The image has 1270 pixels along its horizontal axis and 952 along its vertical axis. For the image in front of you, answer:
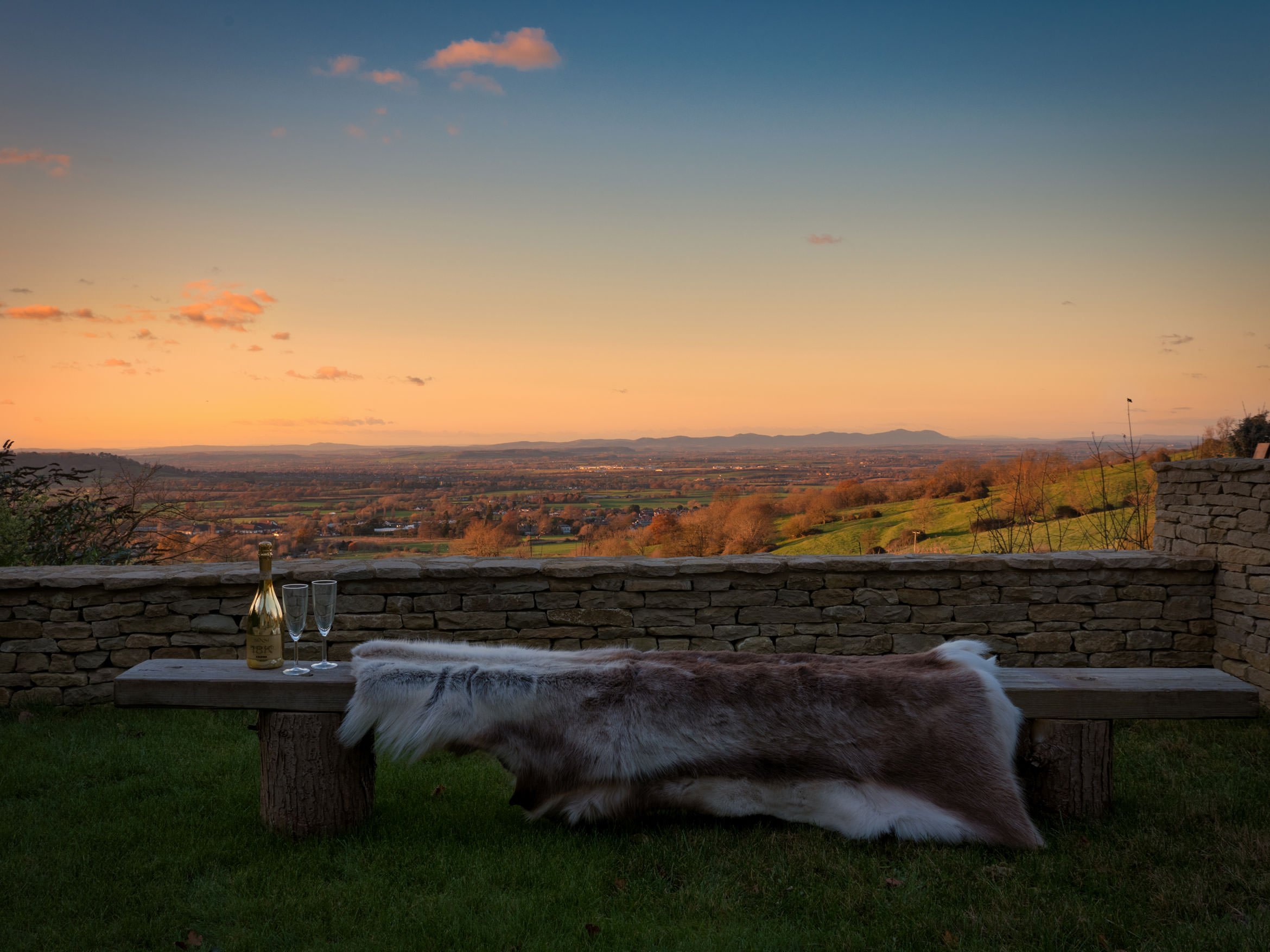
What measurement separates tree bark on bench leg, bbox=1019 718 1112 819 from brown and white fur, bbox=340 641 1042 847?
8.1 inches

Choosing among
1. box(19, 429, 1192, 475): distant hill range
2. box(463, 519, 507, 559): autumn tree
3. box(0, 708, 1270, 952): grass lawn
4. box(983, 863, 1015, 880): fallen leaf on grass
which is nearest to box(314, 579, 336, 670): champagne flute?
box(0, 708, 1270, 952): grass lawn

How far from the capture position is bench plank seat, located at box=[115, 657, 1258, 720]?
8.84ft

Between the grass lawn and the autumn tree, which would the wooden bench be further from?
the autumn tree

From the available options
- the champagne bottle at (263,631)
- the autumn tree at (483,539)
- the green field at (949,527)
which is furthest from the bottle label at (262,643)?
the green field at (949,527)

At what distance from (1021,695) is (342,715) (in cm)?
247

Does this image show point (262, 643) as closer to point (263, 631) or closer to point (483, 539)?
point (263, 631)

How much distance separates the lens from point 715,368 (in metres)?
12.9

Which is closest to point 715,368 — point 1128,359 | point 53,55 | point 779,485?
point 779,485

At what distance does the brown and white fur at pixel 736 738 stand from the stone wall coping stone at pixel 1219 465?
113 inches

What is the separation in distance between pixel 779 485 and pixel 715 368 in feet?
11.6

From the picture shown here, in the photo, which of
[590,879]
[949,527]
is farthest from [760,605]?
[949,527]

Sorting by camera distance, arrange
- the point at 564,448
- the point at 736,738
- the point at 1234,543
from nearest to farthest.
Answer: the point at 736,738 → the point at 1234,543 → the point at 564,448

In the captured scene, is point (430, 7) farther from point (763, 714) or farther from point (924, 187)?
point (763, 714)

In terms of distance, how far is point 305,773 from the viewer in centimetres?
272
